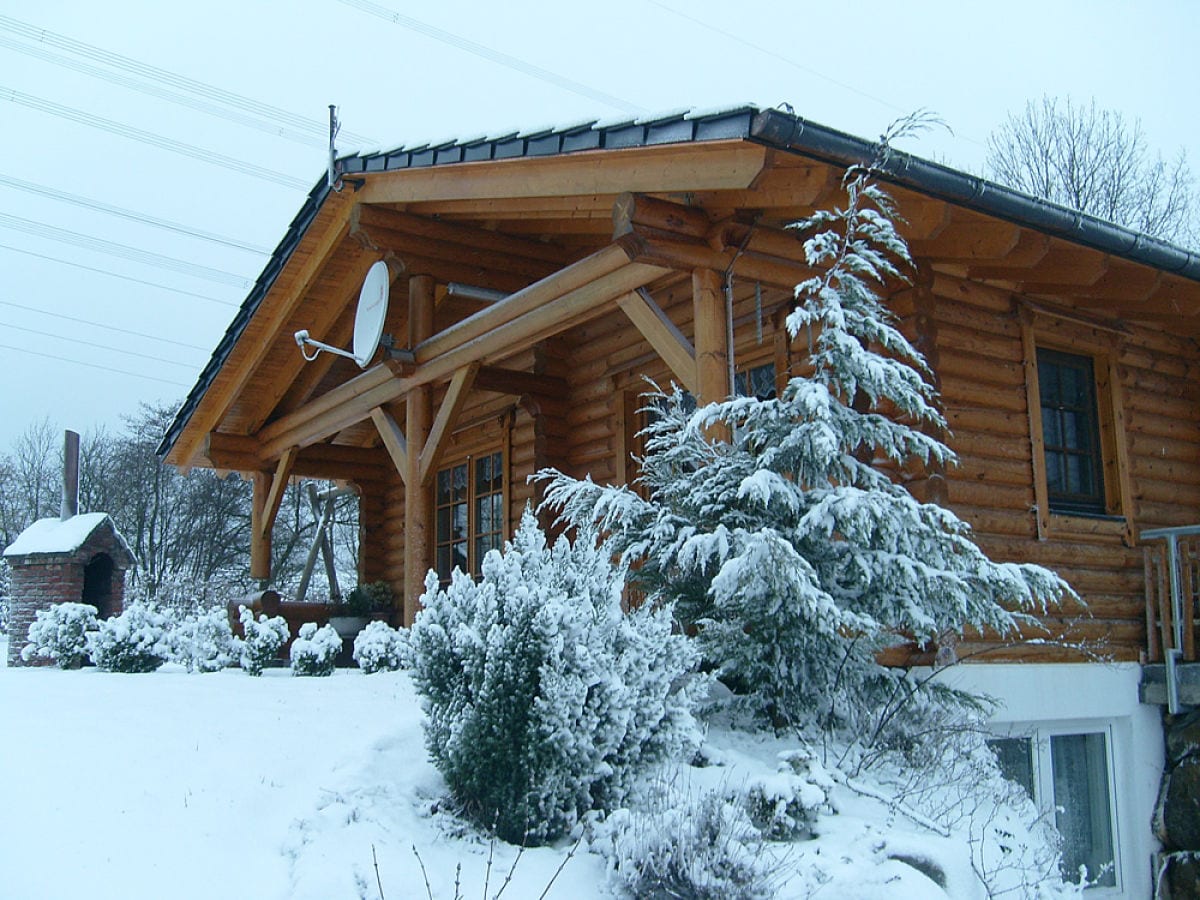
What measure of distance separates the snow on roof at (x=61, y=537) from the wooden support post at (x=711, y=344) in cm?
842

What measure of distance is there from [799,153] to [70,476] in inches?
470

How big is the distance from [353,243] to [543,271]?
1.84 meters

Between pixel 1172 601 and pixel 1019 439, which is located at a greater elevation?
pixel 1019 439

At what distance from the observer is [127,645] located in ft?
31.8

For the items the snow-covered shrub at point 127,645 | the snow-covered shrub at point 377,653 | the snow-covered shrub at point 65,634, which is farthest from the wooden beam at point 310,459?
the snow-covered shrub at point 377,653

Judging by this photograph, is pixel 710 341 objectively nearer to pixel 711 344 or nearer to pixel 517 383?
pixel 711 344

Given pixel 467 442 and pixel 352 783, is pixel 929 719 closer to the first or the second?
pixel 352 783

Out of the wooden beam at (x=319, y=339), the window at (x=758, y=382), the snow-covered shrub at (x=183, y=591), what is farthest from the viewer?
the snow-covered shrub at (x=183, y=591)

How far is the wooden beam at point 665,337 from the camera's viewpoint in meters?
6.71

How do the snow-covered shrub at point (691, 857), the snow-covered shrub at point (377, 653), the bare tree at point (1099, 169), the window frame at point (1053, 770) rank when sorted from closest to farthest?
the snow-covered shrub at point (691, 857) < the window frame at point (1053, 770) < the snow-covered shrub at point (377, 653) < the bare tree at point (1099, 169)

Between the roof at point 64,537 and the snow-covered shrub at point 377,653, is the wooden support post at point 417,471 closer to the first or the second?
the snow-covered shrub at point 377,653

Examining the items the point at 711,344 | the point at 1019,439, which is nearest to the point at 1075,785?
the point at 1019,439

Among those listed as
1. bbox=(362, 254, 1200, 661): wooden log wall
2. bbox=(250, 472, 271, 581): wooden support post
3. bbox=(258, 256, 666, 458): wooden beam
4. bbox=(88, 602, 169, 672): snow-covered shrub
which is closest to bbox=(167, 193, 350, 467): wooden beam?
bbox=(258, 256, 666, 458): wooden beam

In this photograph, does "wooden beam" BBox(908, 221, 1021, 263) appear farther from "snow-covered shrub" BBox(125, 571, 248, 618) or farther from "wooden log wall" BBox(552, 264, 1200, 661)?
"snow-covered shrub" BBox(125, 571, 248, 618)
